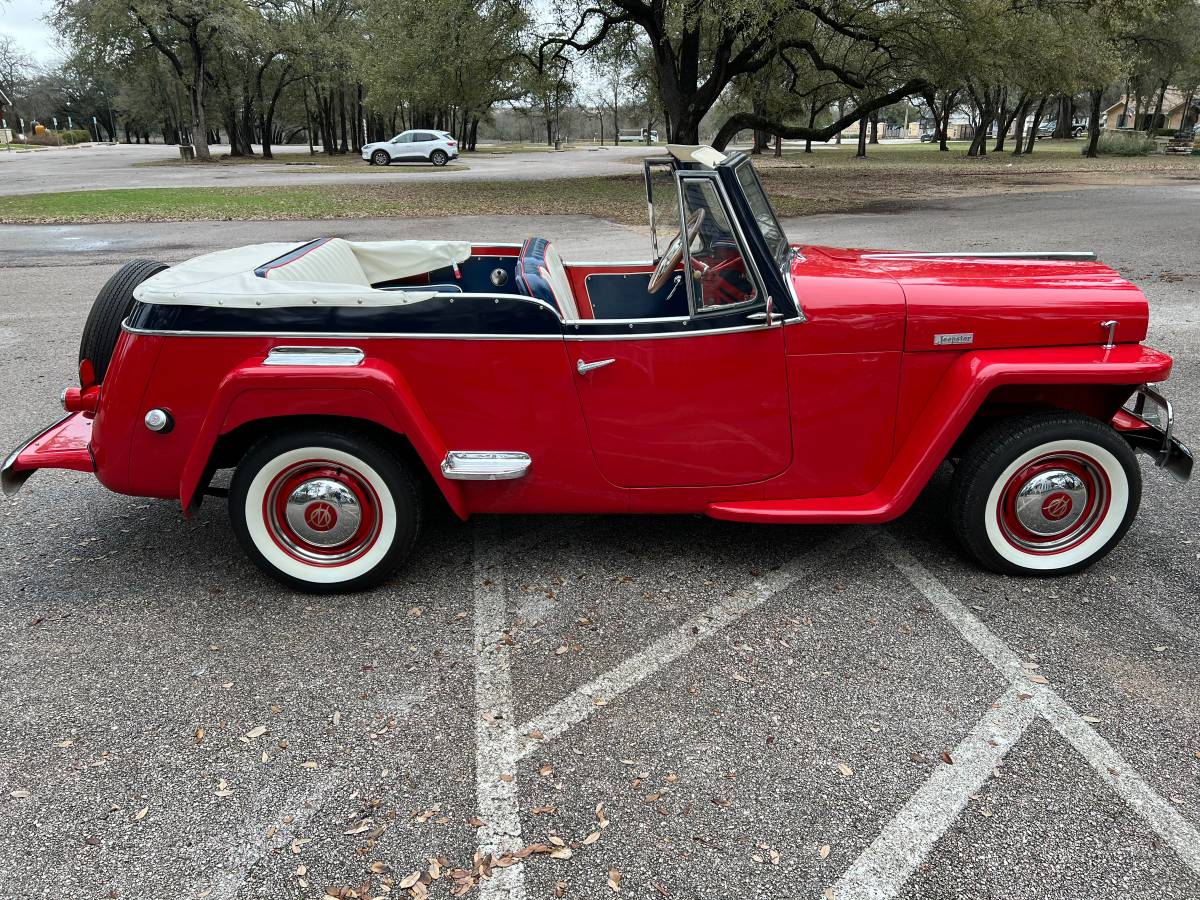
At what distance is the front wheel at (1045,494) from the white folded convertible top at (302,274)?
224cm

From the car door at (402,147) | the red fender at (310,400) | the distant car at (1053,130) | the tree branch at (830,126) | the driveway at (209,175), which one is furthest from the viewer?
the distant car at (1053,130)

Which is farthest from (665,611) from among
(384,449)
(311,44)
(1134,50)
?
(1134,50)

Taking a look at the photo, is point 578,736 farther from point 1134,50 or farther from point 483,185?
point 1134,50

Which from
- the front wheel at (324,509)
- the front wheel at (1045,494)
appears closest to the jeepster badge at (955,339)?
the front wheel at (1045,494)

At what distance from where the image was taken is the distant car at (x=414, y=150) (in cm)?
3503

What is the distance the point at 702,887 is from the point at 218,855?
1.25 meters

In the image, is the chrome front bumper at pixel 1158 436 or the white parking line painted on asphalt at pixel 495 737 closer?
the white parking line painted on asphalt at pixel 495 737

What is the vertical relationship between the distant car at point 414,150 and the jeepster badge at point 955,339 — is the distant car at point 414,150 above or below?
above

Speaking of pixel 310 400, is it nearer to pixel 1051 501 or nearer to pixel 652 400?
pixel 652 400

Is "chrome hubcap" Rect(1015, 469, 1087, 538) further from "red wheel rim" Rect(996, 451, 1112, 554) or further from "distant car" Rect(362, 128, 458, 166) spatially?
"distant car" Rect(362, 128, 458, 166)

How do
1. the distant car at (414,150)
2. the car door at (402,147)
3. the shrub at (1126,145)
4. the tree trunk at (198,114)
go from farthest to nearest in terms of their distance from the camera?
1. the shrub at (1126,145)
2. the tree trunk at (198,114)
3. the car door at (402,147)
4. the distant car at (414,150)

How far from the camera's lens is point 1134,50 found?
122ft

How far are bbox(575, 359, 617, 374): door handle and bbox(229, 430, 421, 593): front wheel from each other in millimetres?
793

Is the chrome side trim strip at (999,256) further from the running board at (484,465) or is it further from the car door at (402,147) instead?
the car door at (402,147)
